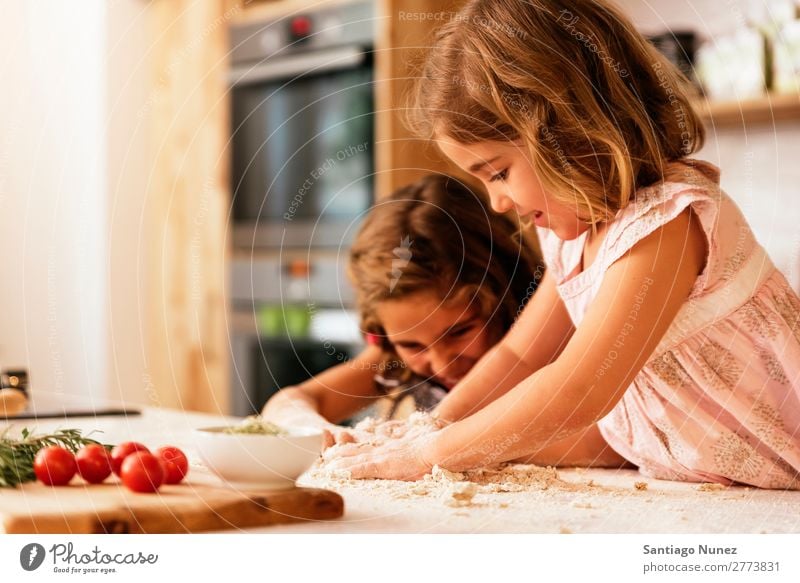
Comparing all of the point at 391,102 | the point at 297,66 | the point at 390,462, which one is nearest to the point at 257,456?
the point at 390,462

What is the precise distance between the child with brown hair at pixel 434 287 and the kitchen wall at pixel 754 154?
70cm

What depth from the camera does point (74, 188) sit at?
226 cm

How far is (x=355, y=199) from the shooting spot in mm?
1966

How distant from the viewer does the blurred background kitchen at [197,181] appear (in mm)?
1922

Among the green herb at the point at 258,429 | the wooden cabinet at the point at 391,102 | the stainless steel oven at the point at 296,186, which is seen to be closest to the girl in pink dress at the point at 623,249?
the green herb at the point at 258,429

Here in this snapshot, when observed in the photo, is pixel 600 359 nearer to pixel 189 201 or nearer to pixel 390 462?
pixel 390 462

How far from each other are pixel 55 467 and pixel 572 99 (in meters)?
0.55

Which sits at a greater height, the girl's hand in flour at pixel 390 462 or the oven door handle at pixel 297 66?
the oven door handle at pixel 297 66

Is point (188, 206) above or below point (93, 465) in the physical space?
above

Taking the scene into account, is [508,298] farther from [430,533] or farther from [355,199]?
[355,199]

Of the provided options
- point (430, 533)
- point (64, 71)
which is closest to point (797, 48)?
point (430, 533)

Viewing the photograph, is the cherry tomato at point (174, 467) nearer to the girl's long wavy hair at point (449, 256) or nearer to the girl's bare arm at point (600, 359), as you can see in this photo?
the girl's bare arm at point (600, 359)

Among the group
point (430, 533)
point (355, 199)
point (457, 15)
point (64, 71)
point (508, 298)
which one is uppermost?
point (64, 71)

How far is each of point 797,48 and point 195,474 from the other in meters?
1.31
